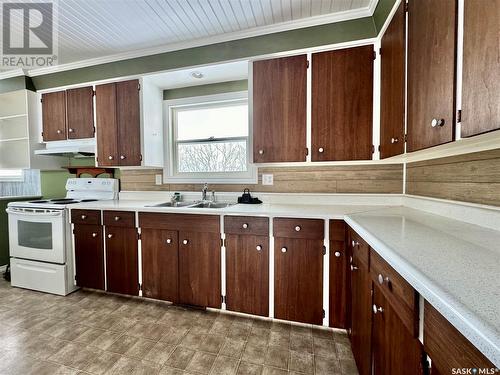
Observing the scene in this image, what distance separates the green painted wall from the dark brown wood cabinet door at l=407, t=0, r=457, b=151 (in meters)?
→ 1.55

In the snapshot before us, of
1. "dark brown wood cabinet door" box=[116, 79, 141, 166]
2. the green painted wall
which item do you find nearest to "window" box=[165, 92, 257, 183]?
the green painted wall

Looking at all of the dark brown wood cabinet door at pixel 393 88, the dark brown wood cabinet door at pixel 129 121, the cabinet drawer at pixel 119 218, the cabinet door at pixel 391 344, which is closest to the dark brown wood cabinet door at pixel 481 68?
the dark brown wood cabinet door at pixel 393 88

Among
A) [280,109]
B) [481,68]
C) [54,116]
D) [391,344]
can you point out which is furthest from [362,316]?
[54,116]

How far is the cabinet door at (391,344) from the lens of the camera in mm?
665

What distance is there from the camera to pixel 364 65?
70.8 inches

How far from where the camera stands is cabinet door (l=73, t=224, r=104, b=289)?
2.23 meters

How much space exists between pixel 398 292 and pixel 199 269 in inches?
61.0

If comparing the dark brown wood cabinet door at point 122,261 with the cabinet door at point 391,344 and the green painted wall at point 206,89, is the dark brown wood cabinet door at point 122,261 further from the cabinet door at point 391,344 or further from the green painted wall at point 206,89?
the cabinet door at point 391,344

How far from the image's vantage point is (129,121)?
2402mm

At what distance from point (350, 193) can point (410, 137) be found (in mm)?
879

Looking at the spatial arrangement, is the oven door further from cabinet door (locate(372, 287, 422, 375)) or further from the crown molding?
cabinet door (locate(372, 287, 422, 375))

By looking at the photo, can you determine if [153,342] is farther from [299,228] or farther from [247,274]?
[299,228]

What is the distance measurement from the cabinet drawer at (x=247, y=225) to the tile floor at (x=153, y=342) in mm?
750

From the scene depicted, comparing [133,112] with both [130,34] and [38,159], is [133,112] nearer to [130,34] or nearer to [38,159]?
[130,34]
